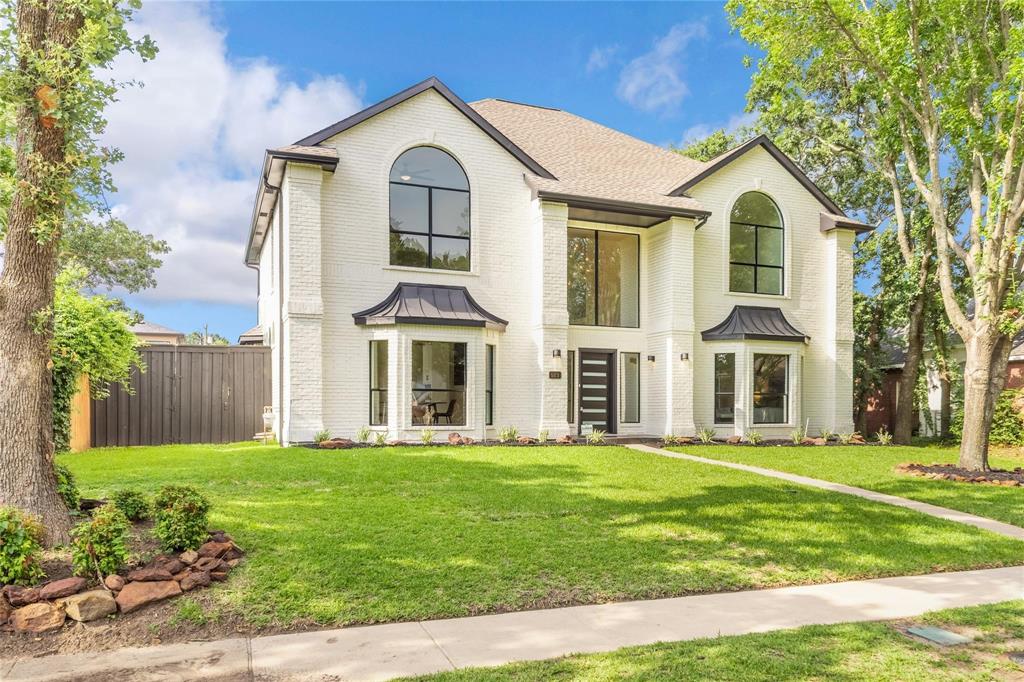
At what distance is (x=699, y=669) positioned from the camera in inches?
153

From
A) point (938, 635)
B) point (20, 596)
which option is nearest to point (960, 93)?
point (938, 635)

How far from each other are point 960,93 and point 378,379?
13324 millimetres

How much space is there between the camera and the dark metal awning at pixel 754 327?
16828 millimetres

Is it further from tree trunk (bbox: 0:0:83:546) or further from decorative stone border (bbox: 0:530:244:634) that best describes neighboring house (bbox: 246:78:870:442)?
decorative stone border (bbox: 0:530:244:634)

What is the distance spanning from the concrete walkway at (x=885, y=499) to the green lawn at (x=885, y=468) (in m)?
0.26

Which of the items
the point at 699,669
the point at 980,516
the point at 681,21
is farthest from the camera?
the point at 681,21

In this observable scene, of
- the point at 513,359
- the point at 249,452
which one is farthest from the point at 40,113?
the point at 513,359

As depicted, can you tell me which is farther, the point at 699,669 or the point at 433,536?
the point at 433,536

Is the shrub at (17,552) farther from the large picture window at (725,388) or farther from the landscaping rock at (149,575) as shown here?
the large picture window at (725,388)

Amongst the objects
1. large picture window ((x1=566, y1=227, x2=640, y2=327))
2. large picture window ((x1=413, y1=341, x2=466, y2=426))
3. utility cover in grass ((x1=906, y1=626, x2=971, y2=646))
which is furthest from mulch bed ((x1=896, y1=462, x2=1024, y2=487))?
large picture window ((x1=413, y1=341, x2=466, y2=426))

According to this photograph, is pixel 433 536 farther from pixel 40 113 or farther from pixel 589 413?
pixel 589 413

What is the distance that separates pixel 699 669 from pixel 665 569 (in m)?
1.99

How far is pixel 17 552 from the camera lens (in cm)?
462

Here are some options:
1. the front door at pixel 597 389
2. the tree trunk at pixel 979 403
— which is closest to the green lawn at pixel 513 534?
the tree trunk at pixel 979 403
